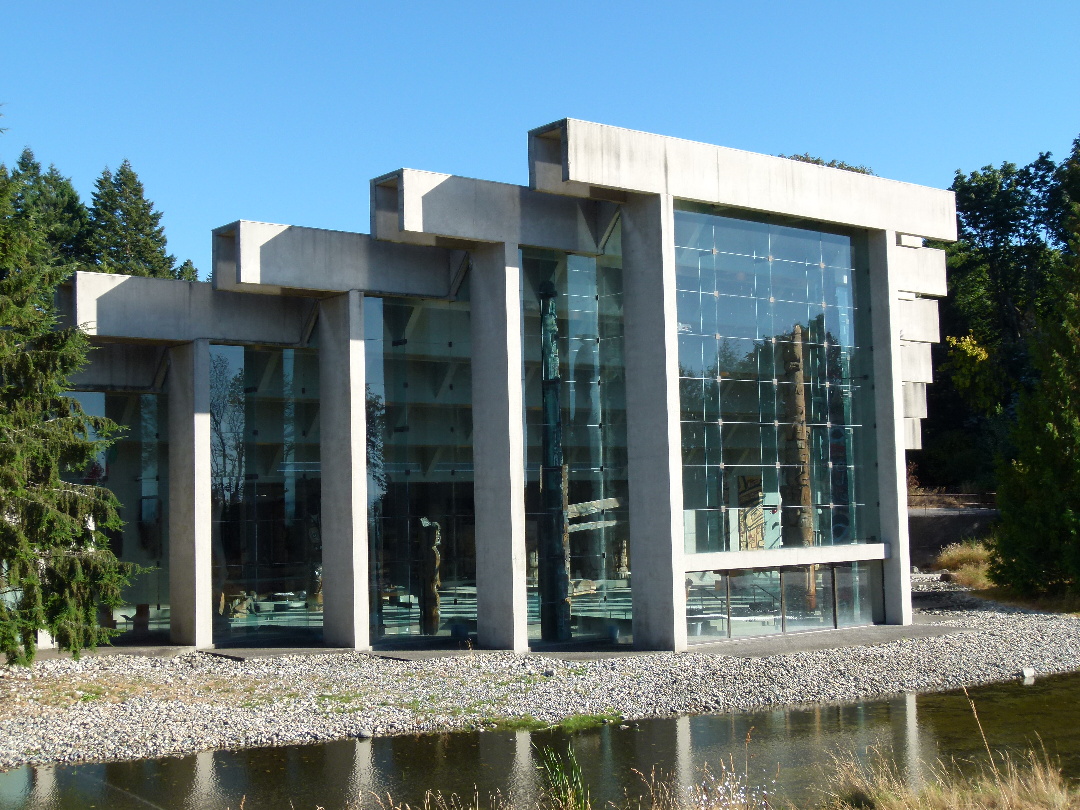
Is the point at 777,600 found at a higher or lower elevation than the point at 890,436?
lower

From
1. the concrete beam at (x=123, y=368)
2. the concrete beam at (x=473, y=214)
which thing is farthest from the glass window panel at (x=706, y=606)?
the concrete beam at (x=123, y=368)

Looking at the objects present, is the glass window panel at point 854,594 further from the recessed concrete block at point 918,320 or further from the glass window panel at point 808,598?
the recessed concrete block at point 918,320

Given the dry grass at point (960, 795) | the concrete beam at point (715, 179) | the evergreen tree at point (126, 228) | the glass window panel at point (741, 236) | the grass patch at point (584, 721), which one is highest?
the evergreen tree at point (126, 228)

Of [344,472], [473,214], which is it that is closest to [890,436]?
[473,214]

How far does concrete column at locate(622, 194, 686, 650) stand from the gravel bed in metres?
1.19

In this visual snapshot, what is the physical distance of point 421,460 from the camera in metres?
26.4

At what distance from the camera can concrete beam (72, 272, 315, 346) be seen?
24156 mm

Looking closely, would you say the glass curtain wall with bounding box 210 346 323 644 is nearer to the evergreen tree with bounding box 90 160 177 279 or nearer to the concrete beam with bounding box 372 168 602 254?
the concrete beam with bounding box 372 168 602 254

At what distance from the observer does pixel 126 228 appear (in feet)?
217

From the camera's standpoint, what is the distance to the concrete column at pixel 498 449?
2320 centimetres

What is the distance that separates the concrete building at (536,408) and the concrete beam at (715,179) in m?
0.06

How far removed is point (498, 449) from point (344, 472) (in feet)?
11.6

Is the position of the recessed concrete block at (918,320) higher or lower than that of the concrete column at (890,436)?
higher

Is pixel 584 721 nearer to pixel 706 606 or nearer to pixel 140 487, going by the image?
pixel 706 606
